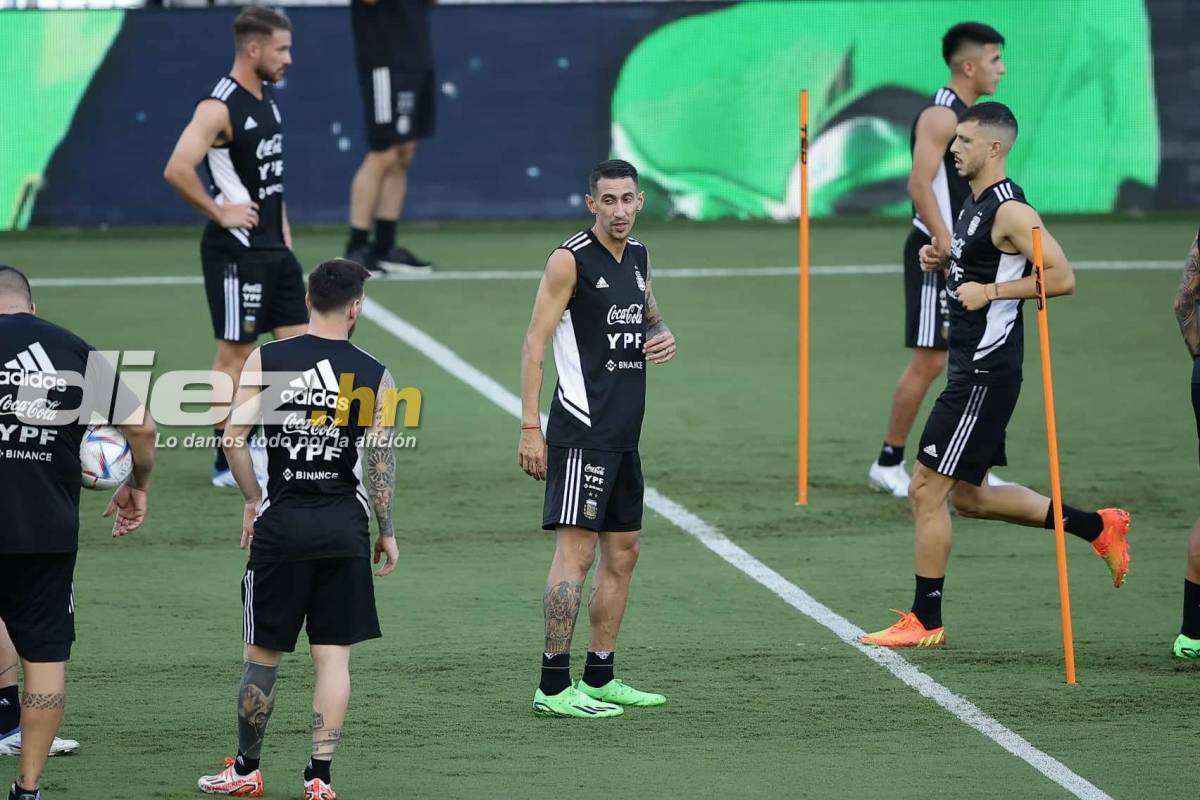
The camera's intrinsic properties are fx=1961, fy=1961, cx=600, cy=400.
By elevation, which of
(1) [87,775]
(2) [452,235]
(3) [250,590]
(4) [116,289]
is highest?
(2) [452,235]

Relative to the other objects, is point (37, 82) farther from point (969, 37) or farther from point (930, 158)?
point (969, 37)

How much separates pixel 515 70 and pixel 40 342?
49.8 feet

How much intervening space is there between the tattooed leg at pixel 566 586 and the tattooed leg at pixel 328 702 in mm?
1174

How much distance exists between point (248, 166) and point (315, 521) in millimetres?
5232

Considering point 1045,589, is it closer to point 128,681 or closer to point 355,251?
point 128,681

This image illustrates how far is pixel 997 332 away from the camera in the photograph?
852 cm

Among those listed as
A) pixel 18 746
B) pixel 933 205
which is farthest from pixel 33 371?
pixel 933 205

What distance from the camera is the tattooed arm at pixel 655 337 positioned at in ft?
25.2

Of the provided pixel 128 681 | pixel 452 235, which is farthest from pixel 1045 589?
pixel 452 235

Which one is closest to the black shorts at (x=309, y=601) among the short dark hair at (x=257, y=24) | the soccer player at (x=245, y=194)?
the soccer player at (x=245, y=194)

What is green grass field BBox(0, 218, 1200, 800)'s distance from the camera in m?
6.93

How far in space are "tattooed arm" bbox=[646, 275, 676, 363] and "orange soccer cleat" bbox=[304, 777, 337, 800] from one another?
86.4 inches

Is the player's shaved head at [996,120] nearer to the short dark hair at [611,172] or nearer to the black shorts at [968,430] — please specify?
the black shorts at [968,430]

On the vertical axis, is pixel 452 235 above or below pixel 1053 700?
above
